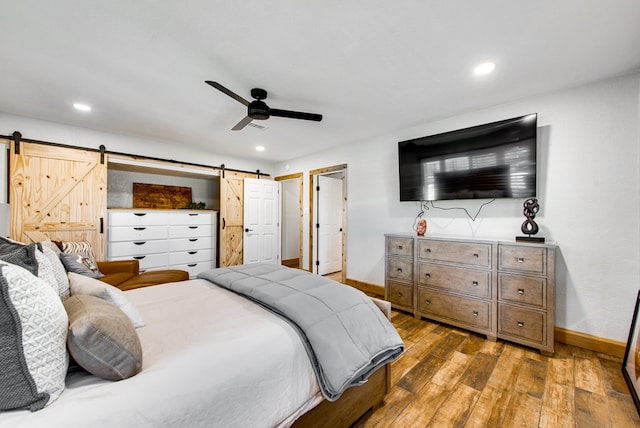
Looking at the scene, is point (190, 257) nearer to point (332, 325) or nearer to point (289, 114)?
point (289, 114)

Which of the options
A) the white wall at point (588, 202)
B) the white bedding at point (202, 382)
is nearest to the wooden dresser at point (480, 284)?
the white wall at point (588, 202)

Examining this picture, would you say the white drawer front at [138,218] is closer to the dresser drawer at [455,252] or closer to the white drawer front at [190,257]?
the white drawer front at [190,257]

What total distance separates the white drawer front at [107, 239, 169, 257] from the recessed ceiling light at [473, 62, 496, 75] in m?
4.69

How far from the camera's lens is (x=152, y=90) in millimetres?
2562

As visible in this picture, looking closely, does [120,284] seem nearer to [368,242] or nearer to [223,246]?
[223,246]

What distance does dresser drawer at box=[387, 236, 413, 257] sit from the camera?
3.19 m

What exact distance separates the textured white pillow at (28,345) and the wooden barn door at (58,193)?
354 centimetres

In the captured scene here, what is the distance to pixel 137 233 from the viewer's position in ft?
13.2

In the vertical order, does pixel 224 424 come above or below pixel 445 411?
above

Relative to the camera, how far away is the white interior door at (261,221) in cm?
522

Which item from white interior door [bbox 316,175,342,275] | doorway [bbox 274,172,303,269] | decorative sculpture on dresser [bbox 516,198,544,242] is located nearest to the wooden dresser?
decorative sculpture on dresser [bbox 516,198,544,242]

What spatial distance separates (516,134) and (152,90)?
362 cm

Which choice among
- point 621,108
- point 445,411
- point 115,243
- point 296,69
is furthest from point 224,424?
point 115,243

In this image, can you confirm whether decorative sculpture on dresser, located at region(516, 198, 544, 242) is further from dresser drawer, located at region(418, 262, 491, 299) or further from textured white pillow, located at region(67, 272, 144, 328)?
textured white pillow, located at region(67, 272, 144, 328)
